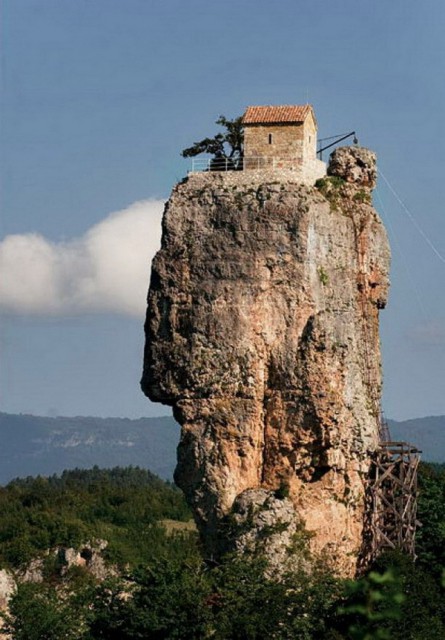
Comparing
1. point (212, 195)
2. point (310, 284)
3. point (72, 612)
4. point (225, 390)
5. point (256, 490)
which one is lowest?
point (72, 612)

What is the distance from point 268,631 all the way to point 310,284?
358 inches

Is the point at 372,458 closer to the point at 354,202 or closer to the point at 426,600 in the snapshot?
the point at 426,600

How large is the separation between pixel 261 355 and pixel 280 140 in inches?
229

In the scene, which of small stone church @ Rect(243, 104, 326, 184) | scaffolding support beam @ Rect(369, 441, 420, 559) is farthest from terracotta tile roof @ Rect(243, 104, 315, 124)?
scaffolding support beam @ Rect(369, 441, 420, 559)

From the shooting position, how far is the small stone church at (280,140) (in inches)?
1411

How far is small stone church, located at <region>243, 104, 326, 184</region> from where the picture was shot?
35.8 meters

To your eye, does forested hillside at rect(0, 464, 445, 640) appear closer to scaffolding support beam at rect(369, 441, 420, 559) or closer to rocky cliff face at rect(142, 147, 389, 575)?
scaffolding support beam at rect(369, 441, 420, 559)

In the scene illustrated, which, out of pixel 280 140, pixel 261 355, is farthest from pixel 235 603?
pixel 280 140

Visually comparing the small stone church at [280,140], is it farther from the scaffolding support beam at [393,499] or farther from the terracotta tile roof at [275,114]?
the scaffolding support beam at [393,499]

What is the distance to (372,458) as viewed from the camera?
118 ft

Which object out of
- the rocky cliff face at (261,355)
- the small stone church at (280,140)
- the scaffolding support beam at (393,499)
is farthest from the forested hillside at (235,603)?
the small stone church at (280,140)

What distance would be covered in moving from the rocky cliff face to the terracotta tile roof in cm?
159

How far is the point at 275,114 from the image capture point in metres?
36.4

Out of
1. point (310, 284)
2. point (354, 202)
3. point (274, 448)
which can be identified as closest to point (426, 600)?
point (274, 448)
